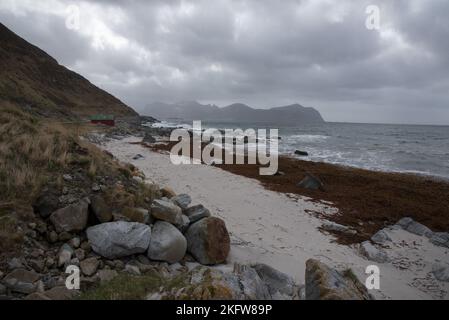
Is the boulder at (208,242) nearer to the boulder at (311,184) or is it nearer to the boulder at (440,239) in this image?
the boulder at (440,239)

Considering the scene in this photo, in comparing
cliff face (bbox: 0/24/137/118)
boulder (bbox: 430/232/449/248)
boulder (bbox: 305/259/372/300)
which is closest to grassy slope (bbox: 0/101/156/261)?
boulder (bbox: 305/259/372/300)

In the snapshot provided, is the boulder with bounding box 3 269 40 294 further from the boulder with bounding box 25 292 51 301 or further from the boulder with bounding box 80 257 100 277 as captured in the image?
the boulder with bounding box 80 257 100 277

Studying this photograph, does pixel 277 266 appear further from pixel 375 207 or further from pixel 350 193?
pixel 350 193

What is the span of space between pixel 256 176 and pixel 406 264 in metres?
10.6

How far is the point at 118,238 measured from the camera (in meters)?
5.82

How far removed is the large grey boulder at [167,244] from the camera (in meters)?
5.98

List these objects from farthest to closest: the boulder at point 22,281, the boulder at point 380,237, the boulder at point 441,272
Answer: the boulder at point 380,237, the boulder at point 441,272, the boulder at point 22,281

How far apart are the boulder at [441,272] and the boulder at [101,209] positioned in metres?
8.22

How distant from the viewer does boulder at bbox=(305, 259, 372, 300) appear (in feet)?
13.2

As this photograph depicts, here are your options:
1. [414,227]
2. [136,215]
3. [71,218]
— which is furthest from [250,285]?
[414,227]

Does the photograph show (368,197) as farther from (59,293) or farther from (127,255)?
(59,293)

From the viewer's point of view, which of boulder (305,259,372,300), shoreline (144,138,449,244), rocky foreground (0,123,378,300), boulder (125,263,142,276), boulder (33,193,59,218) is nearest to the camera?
boulder (305,259,372,300)

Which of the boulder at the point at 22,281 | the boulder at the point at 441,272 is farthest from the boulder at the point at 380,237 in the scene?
the boulder at the point at 22,281

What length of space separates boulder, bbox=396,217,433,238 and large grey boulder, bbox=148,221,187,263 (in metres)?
8.69
